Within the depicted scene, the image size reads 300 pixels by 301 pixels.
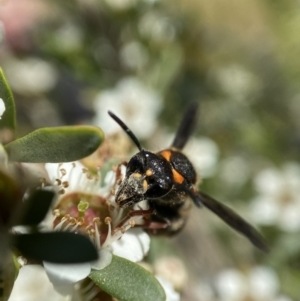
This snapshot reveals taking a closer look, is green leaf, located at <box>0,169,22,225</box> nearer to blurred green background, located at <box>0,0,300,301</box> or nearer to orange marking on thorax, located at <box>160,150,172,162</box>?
orange marking on thorax, located at <box>160,150,172,162</box>

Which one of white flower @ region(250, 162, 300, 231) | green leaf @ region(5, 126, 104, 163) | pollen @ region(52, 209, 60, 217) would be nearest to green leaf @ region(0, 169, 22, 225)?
green leaf @ region(5, 126, 104, 163)

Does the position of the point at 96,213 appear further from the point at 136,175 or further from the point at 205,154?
the point at 205,154

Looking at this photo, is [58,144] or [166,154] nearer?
[58,144]

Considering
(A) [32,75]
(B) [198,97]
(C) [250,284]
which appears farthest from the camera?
(B) [198,97]

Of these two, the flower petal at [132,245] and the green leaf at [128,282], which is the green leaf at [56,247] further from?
the flower petal at [132,245]

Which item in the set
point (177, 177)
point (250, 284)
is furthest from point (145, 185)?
point (250, 284)
